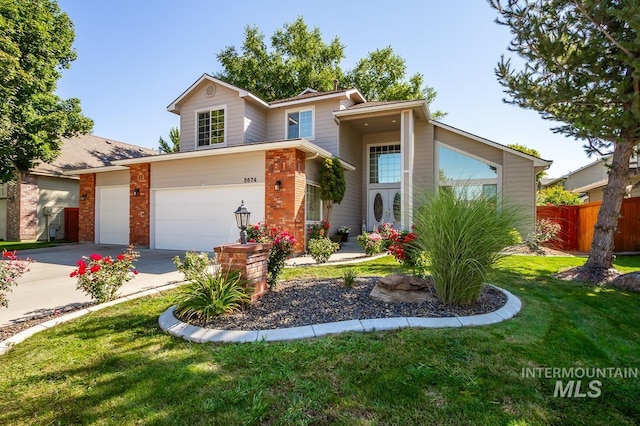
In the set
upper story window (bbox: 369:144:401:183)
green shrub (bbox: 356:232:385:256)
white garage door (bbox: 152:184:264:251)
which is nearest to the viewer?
green shrub (bbox: 356:232:385:256)

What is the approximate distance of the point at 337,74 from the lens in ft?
75.1

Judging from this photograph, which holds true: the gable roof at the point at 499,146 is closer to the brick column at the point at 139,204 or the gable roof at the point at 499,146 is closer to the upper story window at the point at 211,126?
the upper story window at the point at 211,126

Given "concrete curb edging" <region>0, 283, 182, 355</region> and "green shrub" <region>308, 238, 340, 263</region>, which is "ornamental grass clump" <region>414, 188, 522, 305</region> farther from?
"concrete curb edging" <region>0, 283, 182, 355</region>

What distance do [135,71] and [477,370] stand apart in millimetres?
14480

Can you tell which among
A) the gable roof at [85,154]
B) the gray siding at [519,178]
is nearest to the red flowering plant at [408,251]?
the gray siding at [519,178]

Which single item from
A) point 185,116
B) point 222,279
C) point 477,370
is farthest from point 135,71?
point 477,370

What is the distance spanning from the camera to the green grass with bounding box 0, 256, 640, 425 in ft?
6.87

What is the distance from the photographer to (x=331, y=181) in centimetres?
1077

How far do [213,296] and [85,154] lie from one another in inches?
815

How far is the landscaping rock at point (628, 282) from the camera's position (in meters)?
5.73

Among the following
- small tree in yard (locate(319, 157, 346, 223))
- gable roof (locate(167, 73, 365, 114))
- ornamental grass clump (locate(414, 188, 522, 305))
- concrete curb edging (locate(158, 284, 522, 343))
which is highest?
gable roof (locate(167, 73, 365, 114))

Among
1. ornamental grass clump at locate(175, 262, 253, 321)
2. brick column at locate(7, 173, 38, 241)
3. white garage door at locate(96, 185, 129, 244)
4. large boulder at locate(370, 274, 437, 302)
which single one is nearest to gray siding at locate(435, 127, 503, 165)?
large boulder at locate(370, 274, 437, 302)

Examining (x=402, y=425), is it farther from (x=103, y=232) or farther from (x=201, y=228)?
(x=103, y=232)

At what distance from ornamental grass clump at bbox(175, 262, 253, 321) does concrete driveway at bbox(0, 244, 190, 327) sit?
2.31 m
